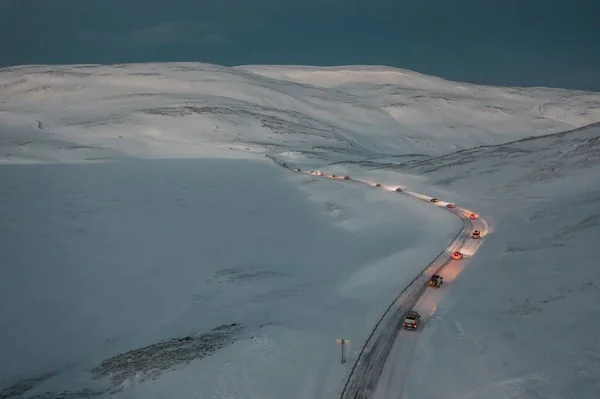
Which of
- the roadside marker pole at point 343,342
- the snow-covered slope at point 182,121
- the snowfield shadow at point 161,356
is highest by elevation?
the snow-covered slope at point 182,121

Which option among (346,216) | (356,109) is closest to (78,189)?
(346,216)

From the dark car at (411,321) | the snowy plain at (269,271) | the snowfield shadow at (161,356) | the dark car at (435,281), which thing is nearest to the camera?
the snowy plain at (269,271)

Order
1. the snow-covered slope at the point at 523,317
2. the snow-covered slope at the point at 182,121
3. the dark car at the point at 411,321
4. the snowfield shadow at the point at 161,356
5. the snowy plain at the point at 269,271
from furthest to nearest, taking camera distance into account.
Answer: the snow-covered slope at the point at 182,121 → the dark car at the point at 411,321 → the snowfield shadow at the point at 161,356 → the snowy plain at the point at 269,271 → the snow-covered slope at the point at 523,317

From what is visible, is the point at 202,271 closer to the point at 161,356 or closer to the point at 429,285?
the point at 161,356

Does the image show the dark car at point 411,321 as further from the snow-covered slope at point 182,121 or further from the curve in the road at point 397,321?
the snow-covered slope at point 182,121

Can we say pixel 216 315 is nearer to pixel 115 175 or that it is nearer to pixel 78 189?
pixel 78 189

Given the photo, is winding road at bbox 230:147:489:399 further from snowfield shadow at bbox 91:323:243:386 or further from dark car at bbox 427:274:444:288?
snowfield shadow at bbox 91:323:243:386

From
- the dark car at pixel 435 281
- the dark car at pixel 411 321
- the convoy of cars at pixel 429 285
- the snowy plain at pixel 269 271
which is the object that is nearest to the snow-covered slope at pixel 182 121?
the snowy plain at pixel 269 271

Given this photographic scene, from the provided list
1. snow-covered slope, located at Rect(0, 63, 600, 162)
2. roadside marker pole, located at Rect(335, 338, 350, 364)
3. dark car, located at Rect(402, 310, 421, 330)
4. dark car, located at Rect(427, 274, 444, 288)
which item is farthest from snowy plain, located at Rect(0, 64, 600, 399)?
snow-covered slope, located at Rect(0, 63, 600, 162)
